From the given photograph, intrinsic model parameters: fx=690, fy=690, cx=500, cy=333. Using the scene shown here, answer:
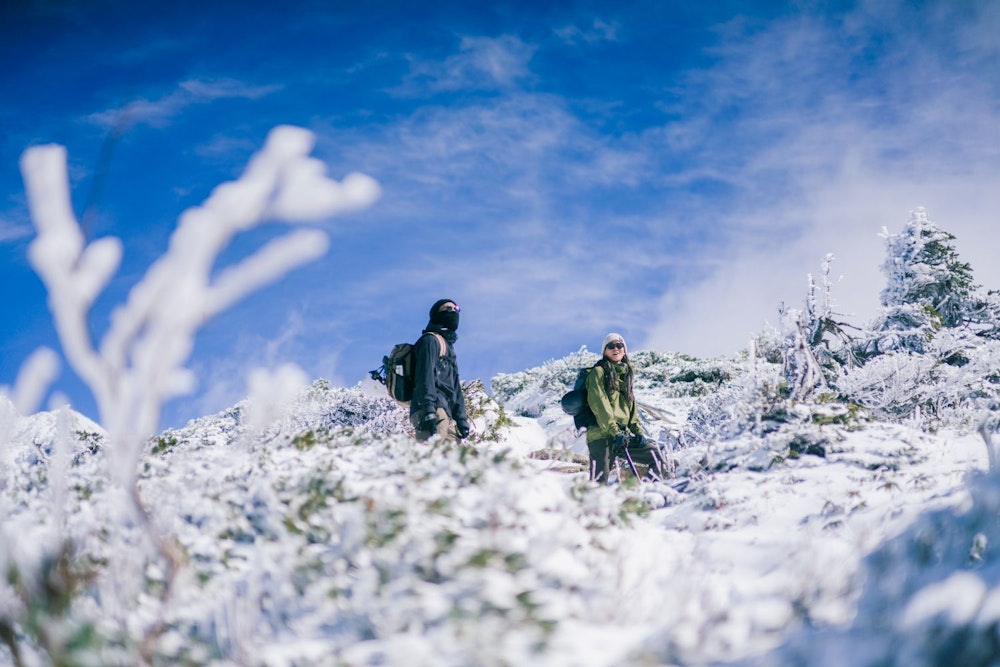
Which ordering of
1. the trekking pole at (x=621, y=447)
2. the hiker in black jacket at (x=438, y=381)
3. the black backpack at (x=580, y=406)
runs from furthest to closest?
the black backpack at (x=580, y=406) < the trekking pole at (x=621, y=447) < the hiker in black jacket at (x=438, y=381)

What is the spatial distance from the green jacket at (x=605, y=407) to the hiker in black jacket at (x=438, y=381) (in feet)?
4.64

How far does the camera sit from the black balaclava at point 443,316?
7443 millimetres

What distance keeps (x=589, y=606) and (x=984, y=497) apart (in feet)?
5.73

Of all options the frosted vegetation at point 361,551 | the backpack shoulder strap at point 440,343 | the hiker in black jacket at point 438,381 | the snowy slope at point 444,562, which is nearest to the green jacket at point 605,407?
the hiker in black jacket at point 438,381

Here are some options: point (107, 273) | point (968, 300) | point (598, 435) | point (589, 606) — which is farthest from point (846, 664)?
point (968, 300)

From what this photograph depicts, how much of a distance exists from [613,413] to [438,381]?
1.92 meters

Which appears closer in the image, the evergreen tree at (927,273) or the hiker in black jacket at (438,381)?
the hiker in black jacket at (438,381)

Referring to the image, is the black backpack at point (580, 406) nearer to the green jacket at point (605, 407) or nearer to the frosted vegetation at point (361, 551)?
the green jacket at point (605, 407)

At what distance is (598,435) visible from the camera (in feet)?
24.7

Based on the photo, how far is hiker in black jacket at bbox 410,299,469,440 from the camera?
274 inches

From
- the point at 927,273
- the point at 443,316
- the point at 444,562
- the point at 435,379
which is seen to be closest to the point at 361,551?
the point at 444,562

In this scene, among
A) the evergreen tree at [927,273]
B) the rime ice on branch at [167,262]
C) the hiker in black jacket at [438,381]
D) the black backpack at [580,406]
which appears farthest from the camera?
the evergreen tree at [927,273]

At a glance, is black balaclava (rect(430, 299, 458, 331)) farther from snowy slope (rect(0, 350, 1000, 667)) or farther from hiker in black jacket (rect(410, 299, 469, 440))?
snowy slope (rect(0, 350, 1000, 667))

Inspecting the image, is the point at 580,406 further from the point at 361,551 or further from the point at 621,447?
the point at 361,551
